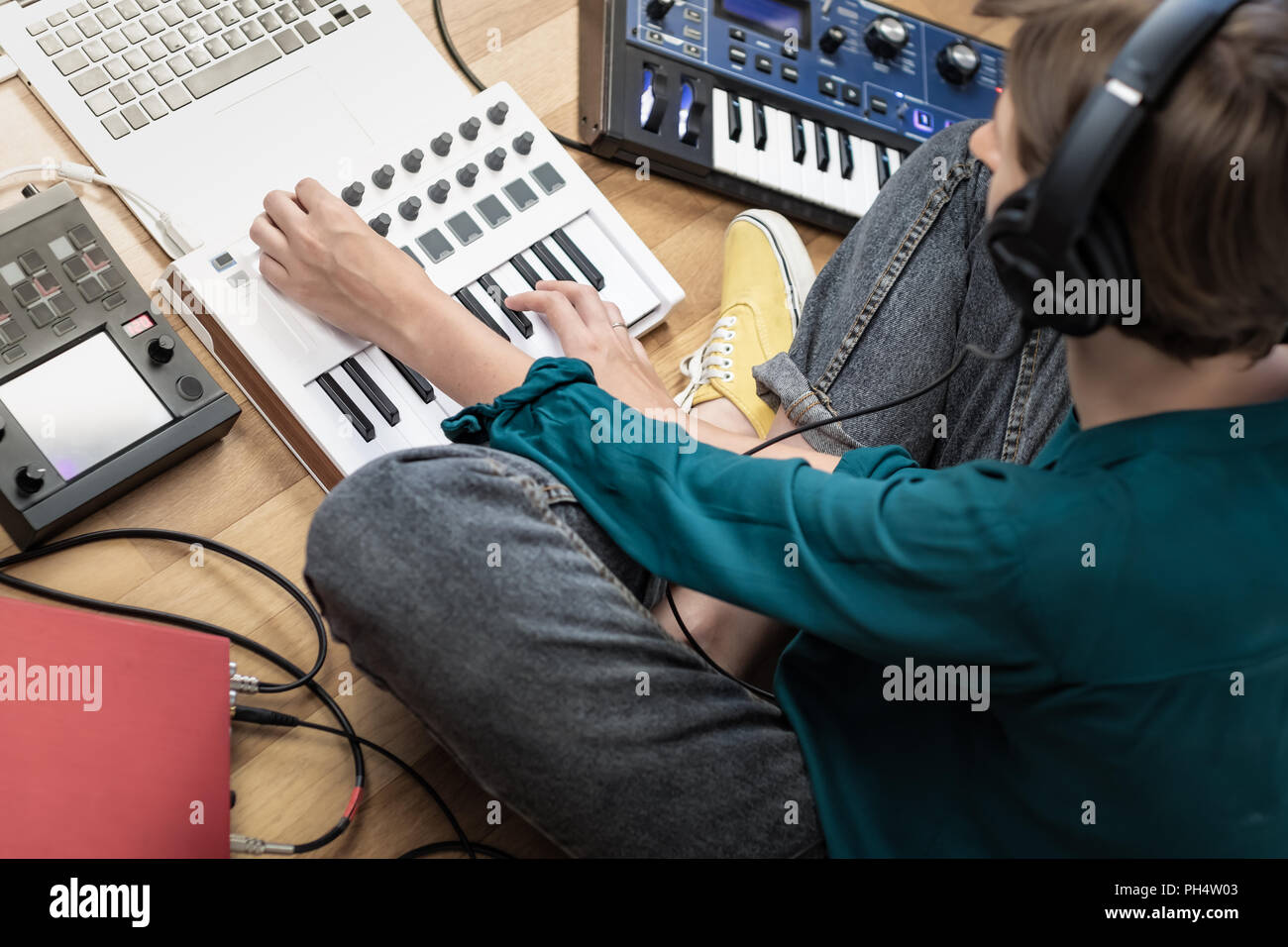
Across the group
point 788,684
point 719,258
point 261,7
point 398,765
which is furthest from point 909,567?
point 261,7

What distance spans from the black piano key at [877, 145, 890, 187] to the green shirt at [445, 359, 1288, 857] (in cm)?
56

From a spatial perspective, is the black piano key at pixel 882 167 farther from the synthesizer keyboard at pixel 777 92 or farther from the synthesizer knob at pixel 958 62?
the synthesizer knob at pixel 958 62

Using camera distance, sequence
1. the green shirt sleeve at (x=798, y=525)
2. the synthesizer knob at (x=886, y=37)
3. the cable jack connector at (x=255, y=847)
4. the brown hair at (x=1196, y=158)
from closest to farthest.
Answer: the brown hair at (x=1196, y=158)
the green shirt sleeve at (x=798, y=525)
the cable jack connector at (x=255, y=847)
the synthesizer knob at (x=886, y=37)

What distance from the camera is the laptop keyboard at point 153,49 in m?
1.08

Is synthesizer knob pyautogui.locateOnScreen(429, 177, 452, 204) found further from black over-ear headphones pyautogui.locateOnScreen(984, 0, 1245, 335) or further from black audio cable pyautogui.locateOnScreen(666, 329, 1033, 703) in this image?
black over-ear headphones pyautogui.locateOnScreen(984, 0, 1245, 335)

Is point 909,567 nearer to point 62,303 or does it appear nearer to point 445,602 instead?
point 445,602

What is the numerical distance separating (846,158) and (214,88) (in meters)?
0.71

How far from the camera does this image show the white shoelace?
1188mm

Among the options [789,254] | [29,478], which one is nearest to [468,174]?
[789,254]

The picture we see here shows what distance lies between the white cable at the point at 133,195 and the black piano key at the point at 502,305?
0.28 m

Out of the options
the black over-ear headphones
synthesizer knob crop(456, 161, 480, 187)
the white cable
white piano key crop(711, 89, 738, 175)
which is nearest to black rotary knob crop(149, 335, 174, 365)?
the white cable

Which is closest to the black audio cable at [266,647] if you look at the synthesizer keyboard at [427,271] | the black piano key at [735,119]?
the synthesizer keyboard at [427,271]

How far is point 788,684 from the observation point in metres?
0.94

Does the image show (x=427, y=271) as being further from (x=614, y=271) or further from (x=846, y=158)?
(x=846, y=158)
